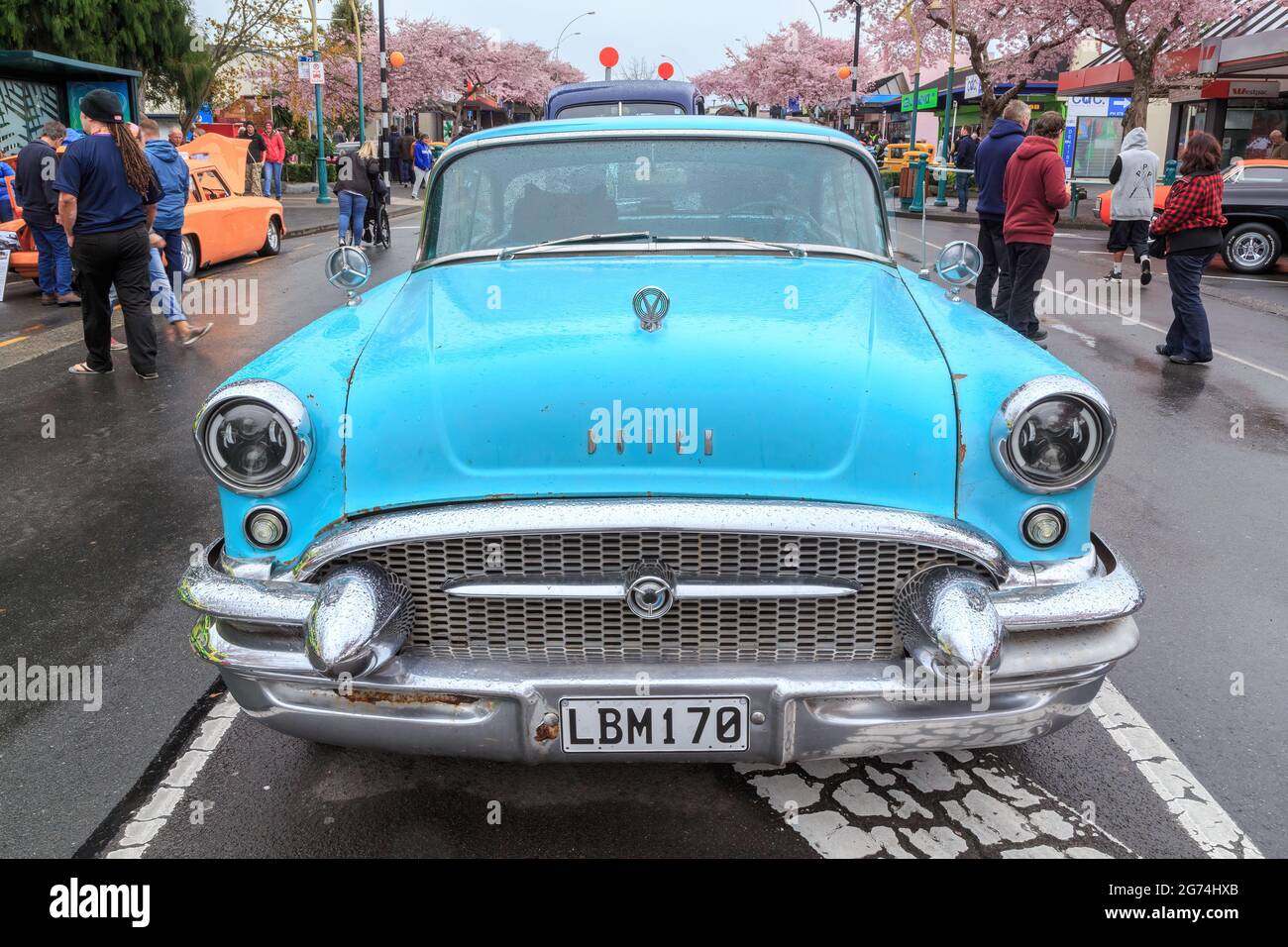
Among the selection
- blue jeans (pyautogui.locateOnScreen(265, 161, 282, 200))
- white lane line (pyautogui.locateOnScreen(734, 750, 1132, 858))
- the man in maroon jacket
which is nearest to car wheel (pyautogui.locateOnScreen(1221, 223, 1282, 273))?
the man in maroon jacket

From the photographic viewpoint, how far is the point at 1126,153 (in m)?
12.1

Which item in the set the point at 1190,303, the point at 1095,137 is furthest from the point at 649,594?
the point at 1095,137

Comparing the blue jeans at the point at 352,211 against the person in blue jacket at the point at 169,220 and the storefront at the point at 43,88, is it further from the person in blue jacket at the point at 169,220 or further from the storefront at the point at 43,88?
the storefront at the point at 43,88

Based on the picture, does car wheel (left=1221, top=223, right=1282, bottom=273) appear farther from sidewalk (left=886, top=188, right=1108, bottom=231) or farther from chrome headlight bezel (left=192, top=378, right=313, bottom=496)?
chrome headlight bezel (left=192, top=378, right=313, bottom=496)

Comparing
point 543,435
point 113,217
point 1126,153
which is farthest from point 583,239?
point 1126,153

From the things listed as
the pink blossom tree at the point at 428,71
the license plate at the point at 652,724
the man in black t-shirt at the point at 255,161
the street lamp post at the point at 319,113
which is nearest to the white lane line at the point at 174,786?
the license plate at the point at 652,724

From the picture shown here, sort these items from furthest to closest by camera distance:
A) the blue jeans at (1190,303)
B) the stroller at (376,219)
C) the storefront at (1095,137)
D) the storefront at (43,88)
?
1. the storefront at (1095,137)
2. the storefront at (43,88)
3. the stroller at (376,219)
4. the blue jeans at (1190,303)

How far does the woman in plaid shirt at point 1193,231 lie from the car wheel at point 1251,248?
7.56m

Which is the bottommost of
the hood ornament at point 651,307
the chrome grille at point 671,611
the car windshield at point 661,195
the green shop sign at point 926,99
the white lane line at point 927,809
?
the white lane line at point 927,809

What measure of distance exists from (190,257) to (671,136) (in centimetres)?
999

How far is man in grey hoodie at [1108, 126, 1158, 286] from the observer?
39.5 feet

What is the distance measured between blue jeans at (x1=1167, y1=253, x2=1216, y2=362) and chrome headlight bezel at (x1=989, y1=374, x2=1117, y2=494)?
6.71m

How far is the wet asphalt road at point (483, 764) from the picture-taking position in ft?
8.77
